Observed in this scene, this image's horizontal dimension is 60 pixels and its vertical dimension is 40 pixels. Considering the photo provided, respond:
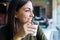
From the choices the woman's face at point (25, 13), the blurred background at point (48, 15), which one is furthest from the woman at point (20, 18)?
the blurred background at point (48, 15)

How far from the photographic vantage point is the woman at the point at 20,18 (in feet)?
2.12

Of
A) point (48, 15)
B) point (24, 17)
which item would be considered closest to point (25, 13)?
point (24, 17)

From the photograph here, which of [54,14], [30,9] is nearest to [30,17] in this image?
[30,9]

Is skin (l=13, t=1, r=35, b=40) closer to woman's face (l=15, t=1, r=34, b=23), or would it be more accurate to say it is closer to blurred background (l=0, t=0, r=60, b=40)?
woman's face (l=15, t=1, r=34, b=23)

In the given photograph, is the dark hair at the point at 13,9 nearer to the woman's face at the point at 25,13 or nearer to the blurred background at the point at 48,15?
the woman's face at the point at 25,13

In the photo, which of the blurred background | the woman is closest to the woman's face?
the woman

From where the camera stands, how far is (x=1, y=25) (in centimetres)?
78

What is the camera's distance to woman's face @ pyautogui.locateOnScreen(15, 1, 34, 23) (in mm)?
652

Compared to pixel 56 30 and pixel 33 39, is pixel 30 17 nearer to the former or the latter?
pixel 33 39

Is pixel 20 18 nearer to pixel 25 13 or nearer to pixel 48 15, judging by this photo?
pixel 25 13

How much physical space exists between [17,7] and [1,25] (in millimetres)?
193

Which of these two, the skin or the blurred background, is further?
the blurred background

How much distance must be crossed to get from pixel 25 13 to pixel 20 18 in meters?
0.04

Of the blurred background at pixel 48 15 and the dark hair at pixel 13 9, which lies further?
the blurred background at pixel 48 15
